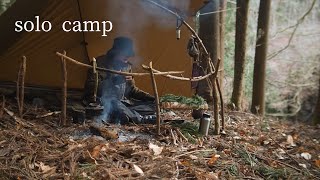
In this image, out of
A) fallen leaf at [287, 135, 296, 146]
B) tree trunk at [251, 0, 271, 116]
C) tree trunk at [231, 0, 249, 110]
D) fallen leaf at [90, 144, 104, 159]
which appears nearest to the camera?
fallen leaf at [90, 144, 104, 159]

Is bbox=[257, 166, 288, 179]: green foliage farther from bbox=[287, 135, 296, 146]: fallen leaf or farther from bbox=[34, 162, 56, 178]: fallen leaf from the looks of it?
bbox=[34, 162, 56, 178]: fallen leaf

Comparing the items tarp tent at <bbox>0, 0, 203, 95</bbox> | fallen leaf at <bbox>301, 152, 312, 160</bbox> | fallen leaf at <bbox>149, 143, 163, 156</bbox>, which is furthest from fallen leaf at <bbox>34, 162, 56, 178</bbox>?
tarp tent at <bbox>0, 0, 203, 95</bbox>

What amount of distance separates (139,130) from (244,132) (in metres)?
1.52

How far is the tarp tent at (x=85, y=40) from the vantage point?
614 cm

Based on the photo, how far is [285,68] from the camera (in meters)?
14.8

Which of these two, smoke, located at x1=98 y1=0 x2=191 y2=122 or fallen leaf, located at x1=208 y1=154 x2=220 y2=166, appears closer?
fallen leaf, located at x1=208 y1=154 x2=220 y2=166

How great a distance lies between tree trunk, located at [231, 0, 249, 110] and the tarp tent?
3.83 ft

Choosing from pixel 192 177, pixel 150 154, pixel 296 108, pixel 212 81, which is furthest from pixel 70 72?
pixel 296 108

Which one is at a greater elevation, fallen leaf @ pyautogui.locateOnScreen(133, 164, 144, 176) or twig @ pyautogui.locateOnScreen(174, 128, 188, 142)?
twig @ pyautogui.locateOnScreen(174, 128, 188, 142)

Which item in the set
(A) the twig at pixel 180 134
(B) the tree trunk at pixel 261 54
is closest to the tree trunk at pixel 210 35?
(B) the tree trunk at pixel 261 54

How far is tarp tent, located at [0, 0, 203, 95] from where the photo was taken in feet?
20.1

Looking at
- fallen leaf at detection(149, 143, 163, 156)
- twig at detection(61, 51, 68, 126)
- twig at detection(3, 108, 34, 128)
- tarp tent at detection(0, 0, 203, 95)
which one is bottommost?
fallen leaf at detection(149, 143, 163, 156)

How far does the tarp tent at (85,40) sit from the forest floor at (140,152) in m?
1.34

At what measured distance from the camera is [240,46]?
7.49 m
